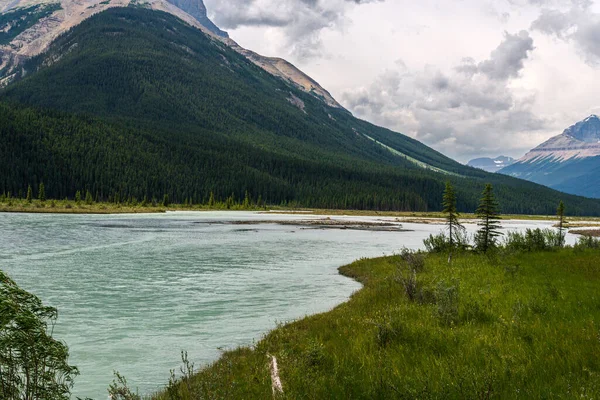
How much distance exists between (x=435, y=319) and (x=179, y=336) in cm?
947

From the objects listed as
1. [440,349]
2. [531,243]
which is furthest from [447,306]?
[531,243]

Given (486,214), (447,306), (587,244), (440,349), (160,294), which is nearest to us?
(440,349)

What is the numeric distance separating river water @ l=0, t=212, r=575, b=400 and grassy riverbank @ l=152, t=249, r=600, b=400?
2519mm

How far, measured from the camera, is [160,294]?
78.8ft

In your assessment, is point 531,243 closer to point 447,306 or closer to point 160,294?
point 447,306

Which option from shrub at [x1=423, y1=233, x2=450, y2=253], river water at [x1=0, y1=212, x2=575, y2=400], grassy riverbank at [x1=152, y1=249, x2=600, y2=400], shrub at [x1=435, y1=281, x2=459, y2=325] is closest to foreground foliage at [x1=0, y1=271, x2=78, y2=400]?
grassy riverbank at [x1=152, y1=249, x2=600, y2=400]

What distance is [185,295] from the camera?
941 inches

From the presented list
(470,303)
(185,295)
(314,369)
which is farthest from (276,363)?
(185,295)

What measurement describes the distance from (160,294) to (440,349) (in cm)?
1698

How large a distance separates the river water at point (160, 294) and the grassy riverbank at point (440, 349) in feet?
8.27

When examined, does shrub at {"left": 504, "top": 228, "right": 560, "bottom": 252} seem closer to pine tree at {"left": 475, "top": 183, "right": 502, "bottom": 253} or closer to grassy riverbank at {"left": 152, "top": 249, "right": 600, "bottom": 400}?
pine tree at {"left": 475, "top": 183, "right": 502, "bottom": 253}

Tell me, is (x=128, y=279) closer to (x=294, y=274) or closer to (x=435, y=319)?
(x=294, y=274)

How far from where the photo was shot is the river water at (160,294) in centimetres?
1459

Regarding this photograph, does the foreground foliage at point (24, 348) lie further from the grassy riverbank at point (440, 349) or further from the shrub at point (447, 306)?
the shrub at point (447, 306)
